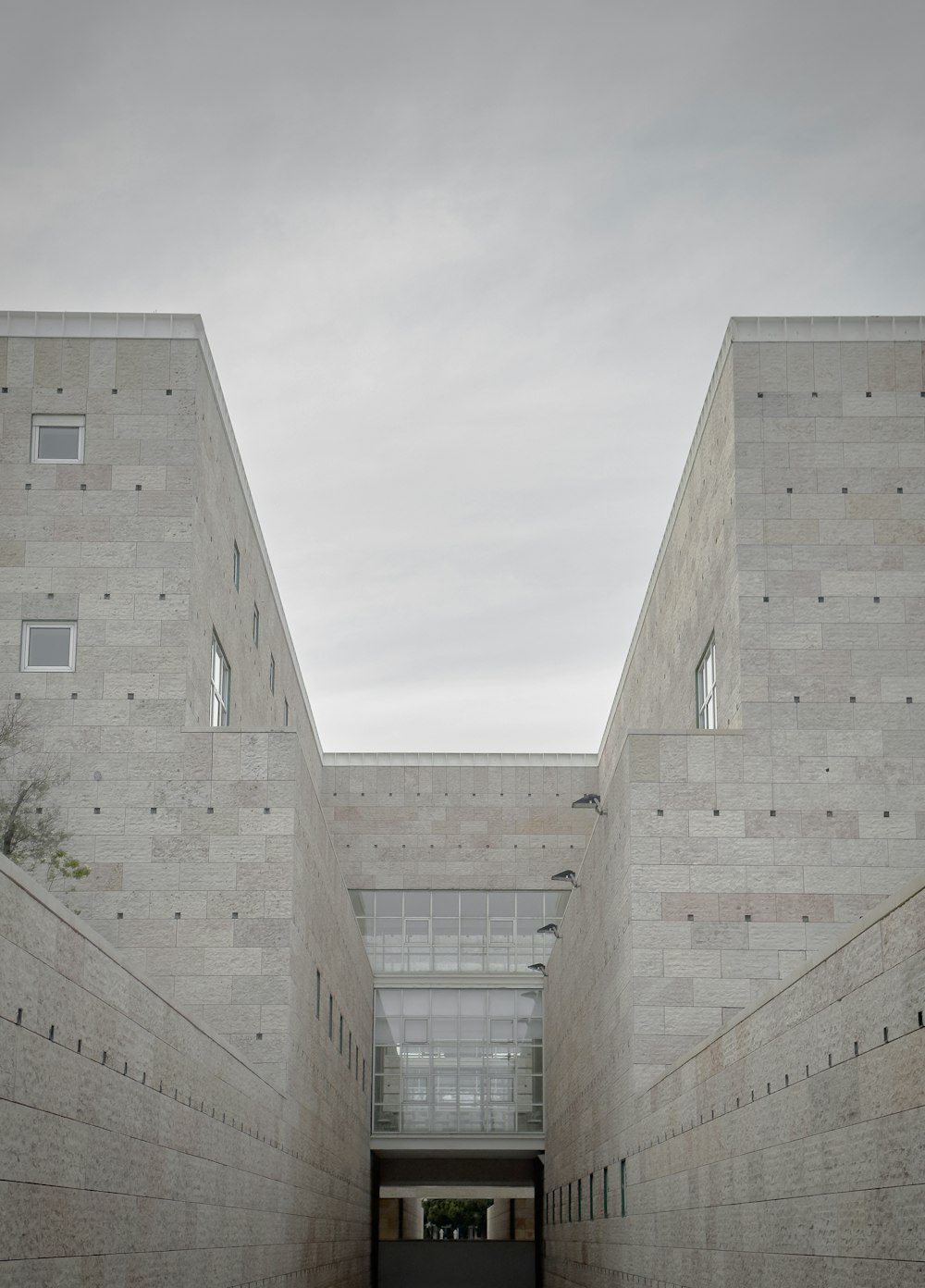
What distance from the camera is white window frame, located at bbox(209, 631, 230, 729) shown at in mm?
34562

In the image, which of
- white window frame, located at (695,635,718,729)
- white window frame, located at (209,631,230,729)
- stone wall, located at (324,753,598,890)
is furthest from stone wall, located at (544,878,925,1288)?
stone wall, located at (324,753,598,890)

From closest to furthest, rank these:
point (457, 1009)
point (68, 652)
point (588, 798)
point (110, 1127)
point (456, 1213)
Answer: point (110, 1127) → point (68, 652) → point (588, 798) → point (457, 1009) → point (456, 1213)

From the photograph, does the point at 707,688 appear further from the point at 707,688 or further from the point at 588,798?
the point at 588,798

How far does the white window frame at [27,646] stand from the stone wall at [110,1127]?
31.4 ft

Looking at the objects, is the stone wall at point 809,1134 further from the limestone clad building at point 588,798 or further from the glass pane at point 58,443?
the glass pane at point 58,443

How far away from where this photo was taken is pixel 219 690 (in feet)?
118

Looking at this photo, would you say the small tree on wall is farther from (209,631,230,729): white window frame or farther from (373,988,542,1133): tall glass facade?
(373,988,542,1133): tall glass facade

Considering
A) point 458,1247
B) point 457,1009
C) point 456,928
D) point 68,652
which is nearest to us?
point 68,652

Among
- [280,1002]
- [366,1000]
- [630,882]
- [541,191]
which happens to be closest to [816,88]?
[541,191]

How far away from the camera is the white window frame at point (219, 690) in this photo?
34562mm

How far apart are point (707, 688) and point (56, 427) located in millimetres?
14932

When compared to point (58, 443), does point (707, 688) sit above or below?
below

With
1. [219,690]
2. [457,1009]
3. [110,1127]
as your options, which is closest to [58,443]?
[219,690]

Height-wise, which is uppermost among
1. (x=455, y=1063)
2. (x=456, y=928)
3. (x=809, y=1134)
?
(x=456, y=928)
